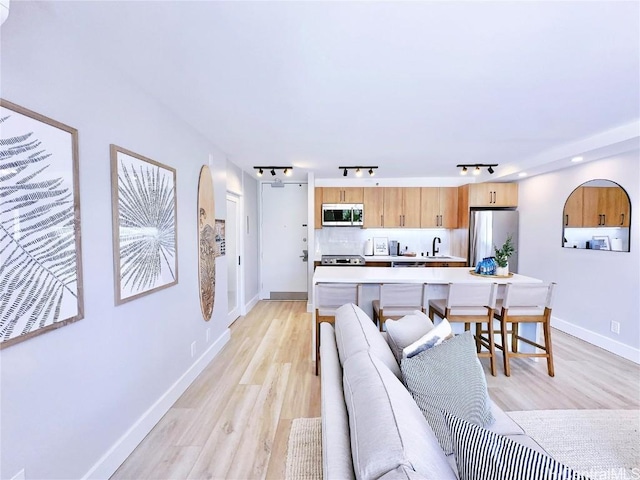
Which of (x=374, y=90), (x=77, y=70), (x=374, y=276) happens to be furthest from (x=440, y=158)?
(x=77, y=70)

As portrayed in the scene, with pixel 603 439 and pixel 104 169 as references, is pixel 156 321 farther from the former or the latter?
pixel 603 439

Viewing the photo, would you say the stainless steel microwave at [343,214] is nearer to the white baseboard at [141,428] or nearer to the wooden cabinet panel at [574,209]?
the wooden cabinet panel at [574,209]

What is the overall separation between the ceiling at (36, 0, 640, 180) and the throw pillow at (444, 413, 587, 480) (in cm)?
159

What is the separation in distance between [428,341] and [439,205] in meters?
4.51

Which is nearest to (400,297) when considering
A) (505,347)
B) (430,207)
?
(505,347)

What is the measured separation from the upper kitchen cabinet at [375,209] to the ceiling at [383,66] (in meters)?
2.45

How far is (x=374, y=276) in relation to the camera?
311 cm

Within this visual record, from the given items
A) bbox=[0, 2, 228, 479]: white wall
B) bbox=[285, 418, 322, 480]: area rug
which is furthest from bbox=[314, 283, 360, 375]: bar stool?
bbox=[0, 2, 228, 479]: white wall

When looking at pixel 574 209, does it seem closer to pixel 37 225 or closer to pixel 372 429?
pixel 372 429

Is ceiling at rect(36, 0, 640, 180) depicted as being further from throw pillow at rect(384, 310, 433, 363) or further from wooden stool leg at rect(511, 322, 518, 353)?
wooden stool leg at rect(511, 322, 518, 353)

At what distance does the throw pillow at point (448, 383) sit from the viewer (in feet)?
4.04

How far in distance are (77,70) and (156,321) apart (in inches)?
63.3

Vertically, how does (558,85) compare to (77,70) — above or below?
above

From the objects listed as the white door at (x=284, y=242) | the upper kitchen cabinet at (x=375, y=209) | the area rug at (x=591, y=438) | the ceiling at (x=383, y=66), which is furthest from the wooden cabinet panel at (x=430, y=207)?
the area rug at (x=591, y=438)
